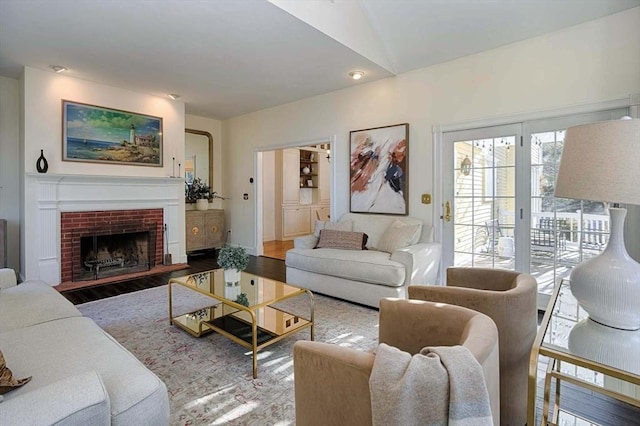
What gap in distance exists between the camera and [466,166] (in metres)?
3.74

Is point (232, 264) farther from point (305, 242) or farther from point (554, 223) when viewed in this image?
point (554, 223)

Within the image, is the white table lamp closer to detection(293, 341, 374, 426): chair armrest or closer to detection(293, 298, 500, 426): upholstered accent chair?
detection(293, 298, 500, 426): upholstered accent chair

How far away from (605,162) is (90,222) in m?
5.41

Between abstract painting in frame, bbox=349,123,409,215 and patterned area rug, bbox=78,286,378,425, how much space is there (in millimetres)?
1554

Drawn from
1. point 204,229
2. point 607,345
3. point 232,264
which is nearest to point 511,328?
point 607,345

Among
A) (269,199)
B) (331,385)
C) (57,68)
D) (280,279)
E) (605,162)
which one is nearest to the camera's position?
(331,385)

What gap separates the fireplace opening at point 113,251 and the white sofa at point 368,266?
2.55m

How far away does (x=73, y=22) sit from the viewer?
9.83ft

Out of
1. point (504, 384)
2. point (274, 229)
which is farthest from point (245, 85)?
point (504, 384)

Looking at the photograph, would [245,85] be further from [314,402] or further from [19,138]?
[314,402]

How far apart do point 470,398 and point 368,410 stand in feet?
0.92

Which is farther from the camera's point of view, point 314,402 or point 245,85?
point 245,85

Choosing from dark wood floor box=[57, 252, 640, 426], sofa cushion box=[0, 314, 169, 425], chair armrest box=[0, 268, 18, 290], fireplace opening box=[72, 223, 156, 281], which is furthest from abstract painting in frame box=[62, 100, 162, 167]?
sofa cushion box=[0, 314, 169, 425]

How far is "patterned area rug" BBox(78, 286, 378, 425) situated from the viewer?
176cm
